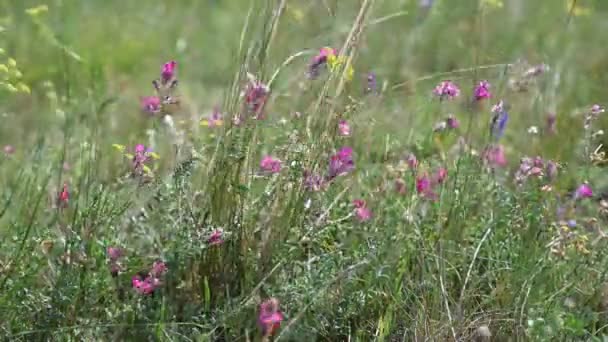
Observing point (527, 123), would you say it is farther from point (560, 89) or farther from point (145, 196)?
point (145, 196)

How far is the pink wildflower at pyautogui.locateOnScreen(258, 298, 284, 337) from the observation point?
6.02 feet

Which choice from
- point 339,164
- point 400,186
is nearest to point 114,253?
point 339,164

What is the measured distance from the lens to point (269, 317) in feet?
6.09

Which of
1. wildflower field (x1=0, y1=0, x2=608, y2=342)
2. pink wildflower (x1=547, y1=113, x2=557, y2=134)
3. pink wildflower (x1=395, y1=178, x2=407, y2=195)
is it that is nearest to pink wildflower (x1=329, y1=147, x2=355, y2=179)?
wildflower field (x1=0, y1=0, x2=608, y2=342)

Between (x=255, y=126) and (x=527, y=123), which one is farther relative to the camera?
(x=527, y=123)

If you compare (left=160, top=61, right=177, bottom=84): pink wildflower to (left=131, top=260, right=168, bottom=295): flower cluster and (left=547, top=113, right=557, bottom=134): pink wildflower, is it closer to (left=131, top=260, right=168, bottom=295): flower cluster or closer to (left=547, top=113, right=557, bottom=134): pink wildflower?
(left=131, top=260, right=168, bottom=295): flower cluster

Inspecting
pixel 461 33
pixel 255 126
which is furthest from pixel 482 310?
pixel 461 33

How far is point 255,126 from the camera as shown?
2.16 m

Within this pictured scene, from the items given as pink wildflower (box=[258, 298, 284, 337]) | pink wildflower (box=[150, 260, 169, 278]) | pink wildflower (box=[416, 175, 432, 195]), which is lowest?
pink wildflower (box=[258, 298, 284, 337])

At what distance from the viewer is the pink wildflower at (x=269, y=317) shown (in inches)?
72.2

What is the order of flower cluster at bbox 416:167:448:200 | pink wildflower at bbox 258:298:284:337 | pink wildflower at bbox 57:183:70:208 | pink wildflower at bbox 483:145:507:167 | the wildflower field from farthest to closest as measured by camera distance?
pink wildflower at bbox 483:145:507:167 → flower cluster at bbox 416:167:448:200 → pink wildflower at bbox 57:183:70:208 → the wildflower field → pink wildflower at bbox 258:298:284:337

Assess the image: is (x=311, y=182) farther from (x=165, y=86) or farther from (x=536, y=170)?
(x=536, y=170)

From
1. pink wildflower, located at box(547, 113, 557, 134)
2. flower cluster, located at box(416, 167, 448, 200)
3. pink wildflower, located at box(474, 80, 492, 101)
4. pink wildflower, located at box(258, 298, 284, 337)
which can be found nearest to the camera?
pink wildflower, located at box(258, 298, 284, 337)

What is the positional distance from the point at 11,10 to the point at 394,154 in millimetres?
2643
